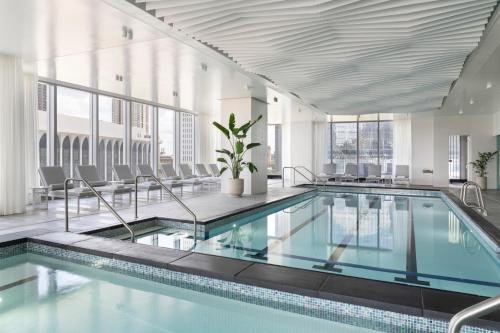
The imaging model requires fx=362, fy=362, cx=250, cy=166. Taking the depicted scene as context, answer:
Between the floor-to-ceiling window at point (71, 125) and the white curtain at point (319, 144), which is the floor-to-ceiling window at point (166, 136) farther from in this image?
the white curtain at point (319, 144)

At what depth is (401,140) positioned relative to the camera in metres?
16.6

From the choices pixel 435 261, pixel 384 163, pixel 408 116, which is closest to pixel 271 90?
pixel 435 261

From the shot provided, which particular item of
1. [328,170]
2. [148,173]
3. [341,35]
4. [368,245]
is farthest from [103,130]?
[328,170]

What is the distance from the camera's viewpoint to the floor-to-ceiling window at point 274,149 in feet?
68.8

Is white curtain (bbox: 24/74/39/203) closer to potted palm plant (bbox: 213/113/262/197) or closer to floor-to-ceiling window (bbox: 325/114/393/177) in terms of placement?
potted palm plant (bbox: 213/113/262/197)

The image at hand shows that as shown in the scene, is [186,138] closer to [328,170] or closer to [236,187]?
[236,187]

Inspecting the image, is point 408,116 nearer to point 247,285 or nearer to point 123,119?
point 123,119

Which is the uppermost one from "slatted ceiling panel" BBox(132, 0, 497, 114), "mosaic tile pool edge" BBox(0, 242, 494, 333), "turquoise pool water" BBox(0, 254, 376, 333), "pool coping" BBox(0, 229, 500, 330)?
"slatted ceiling panel" BBox(132, 0, 497, 114)

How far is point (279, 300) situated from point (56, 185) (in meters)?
6.12

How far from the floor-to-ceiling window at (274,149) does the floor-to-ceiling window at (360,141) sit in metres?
3.37

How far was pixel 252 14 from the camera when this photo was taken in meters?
4.40

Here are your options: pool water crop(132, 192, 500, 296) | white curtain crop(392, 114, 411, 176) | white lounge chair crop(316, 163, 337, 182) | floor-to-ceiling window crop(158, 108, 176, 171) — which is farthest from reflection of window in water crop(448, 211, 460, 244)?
floor-to-ceiling window crop(158, 108, 176, 171)

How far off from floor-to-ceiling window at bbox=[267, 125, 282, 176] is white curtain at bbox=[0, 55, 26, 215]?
1484cm

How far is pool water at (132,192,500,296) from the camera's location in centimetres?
418
